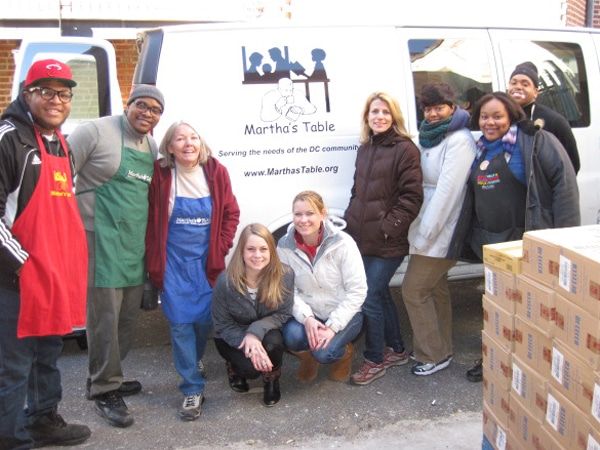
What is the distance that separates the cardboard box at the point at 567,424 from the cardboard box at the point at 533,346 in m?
0.09

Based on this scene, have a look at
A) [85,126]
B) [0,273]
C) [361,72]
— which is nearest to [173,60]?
[85,126]

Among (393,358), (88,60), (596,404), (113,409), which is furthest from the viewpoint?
(88,60)

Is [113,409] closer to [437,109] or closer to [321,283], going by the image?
[321,283]

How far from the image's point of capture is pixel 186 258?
148 inches

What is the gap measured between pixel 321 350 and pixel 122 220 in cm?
140

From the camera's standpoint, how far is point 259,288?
3842mm

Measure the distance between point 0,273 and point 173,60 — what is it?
5.83 feet

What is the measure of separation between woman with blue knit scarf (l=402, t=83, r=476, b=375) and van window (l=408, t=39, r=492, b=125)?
44 cm

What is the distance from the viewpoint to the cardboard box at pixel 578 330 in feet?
6.95

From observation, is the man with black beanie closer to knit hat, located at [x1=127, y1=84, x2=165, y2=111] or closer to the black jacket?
knit hat, located at [x1=127, y1=84, x2=165, y2=111]

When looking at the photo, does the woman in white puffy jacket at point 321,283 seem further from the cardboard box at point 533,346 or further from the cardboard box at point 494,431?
the cardboard box at point 533,346

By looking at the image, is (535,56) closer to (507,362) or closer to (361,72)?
(361,72)

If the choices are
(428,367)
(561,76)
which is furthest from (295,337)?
(561,76)

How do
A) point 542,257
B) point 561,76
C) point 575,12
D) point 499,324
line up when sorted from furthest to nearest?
point 575,12 → point 561,76 → point 499,324 → point 542,257
